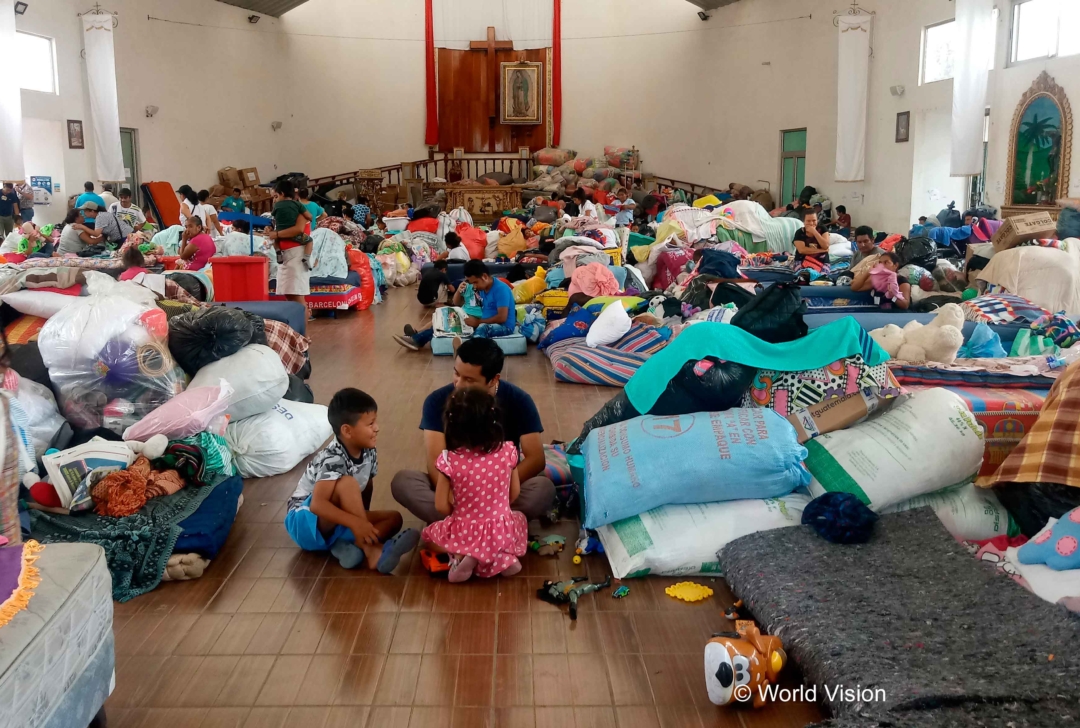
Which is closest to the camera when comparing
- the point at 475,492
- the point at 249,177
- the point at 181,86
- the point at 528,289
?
the point at 475,492

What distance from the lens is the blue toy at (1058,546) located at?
2.45 metres

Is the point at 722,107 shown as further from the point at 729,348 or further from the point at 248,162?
the point at 729,348

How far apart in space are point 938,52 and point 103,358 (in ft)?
35.4

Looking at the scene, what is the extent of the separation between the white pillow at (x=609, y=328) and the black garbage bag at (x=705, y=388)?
257 cm

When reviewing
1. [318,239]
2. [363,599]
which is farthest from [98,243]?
[363,599]

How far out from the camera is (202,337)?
160 inches

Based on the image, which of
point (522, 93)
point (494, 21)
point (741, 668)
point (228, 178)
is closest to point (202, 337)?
point (741, 668)

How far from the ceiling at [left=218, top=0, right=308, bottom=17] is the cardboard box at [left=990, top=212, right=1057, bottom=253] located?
13.8 m

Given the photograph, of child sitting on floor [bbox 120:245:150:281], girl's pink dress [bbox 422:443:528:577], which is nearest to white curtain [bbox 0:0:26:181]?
child sitting on floor [bbox 120:245:150:281]

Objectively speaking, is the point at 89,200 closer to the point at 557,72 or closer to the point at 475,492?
the point at 475,492

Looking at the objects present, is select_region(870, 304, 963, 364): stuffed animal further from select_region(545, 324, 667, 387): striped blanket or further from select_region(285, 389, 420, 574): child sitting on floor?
select_region(285, 389, 420, 574): child sitting on floor

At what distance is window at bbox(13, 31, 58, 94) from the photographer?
11.0m

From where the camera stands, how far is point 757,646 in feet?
7.43

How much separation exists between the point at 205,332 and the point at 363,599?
1.79m
